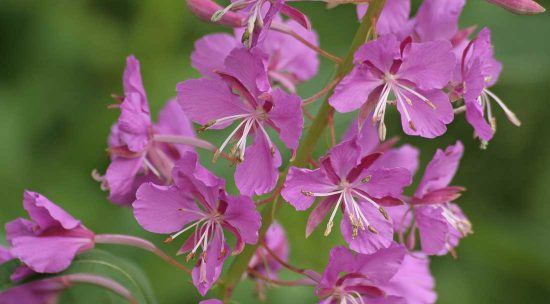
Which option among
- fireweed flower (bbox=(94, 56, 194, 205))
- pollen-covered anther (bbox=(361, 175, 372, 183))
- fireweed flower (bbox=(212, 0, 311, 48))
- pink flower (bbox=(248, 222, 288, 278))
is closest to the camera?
→ fireweed flower (bbox=(212, 0, 311, 48))

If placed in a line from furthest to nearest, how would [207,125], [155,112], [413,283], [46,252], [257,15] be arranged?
[155,112] < [413,283] < [46,252] < [207,125] < [257,15]

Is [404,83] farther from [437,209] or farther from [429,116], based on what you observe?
[437,209]

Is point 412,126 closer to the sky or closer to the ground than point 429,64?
closer to the ground

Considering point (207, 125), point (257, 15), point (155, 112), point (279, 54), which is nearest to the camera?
point (257, 15)

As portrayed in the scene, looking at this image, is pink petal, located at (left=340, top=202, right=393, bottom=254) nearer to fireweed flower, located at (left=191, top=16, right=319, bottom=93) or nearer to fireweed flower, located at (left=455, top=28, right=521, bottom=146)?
fireweed flower, located at (left=455, top=28, right=521, bottom=146)

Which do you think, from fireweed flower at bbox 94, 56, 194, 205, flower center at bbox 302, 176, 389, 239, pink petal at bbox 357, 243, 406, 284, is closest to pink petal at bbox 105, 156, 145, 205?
fireweed flower at bbox 94, 56, 194, 205

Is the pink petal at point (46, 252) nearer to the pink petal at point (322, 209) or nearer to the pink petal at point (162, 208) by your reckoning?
the pink petal at point (162, 208)

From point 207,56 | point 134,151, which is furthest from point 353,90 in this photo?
point 134,151
